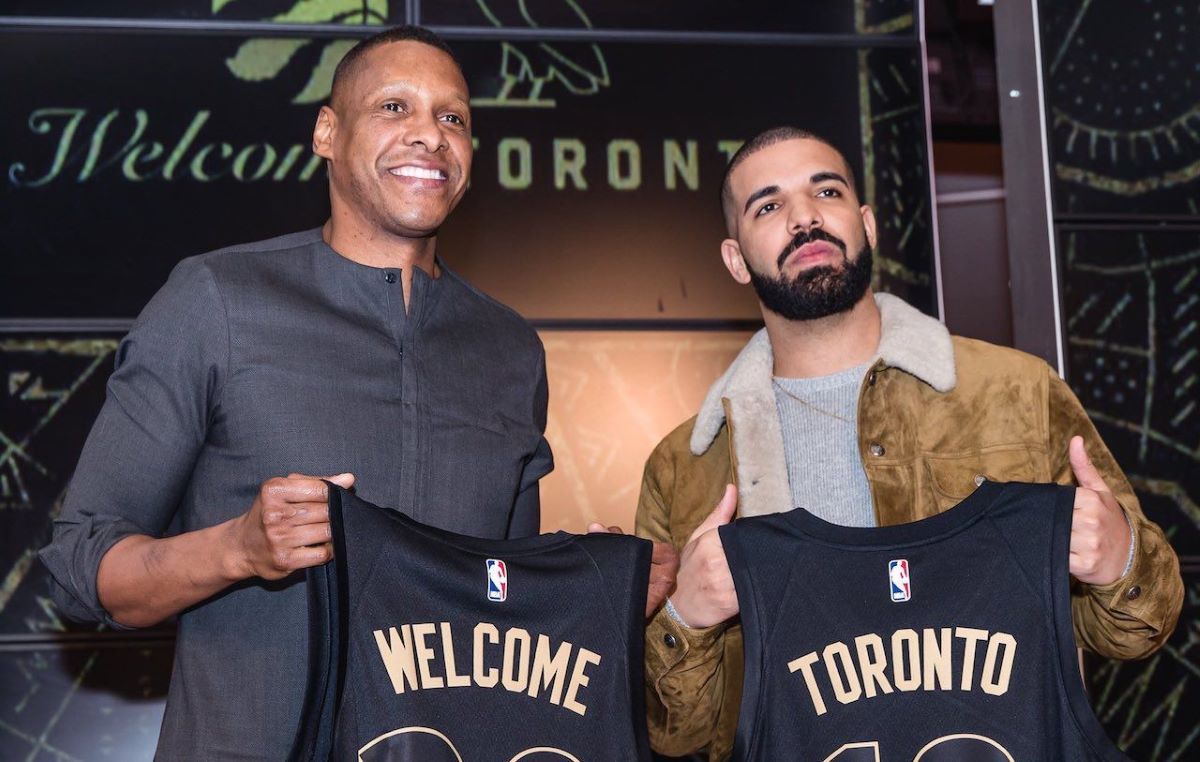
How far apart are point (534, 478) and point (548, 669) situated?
58 cm

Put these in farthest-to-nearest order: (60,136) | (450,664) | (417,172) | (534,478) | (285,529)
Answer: (60,136) → (534,478) → (417,172) → (450,664) → (285,529)

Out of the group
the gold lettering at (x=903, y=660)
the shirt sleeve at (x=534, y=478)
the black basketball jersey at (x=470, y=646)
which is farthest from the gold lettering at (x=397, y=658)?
the gold lettering at (x=903, y=660)

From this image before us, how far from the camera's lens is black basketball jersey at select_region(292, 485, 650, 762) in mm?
1701

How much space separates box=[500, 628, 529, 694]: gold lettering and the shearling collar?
0.63 metres

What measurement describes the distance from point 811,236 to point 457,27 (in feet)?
5.10

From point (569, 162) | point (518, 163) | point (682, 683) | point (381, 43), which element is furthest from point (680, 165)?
point (682, 683)

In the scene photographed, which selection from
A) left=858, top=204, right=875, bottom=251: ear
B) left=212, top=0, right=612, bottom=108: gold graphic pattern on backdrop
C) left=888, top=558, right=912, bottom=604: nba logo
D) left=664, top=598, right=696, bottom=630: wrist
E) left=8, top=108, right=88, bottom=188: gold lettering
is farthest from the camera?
left=212, top=0, right=612, bottom=108: gold graphic pattern on backdrop

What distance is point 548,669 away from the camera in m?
1.80

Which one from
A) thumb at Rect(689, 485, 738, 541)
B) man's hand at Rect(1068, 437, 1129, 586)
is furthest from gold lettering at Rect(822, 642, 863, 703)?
man's hand at Rect(1068, 437, 1129, 586)

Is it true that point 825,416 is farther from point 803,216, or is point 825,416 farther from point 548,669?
point 548,669

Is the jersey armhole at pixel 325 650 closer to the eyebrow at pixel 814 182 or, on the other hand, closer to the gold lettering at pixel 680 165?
the eyebrow at pixel 814 182

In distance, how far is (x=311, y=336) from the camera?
2.07 metres

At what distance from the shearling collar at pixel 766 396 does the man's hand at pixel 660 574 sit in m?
0.37

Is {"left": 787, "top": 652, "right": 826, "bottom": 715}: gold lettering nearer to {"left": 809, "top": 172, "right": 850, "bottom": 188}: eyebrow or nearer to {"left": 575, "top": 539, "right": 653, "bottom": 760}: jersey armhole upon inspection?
{"left": 575, "top": 539, "right": 653, "bottom": 760}: jersey armhole
